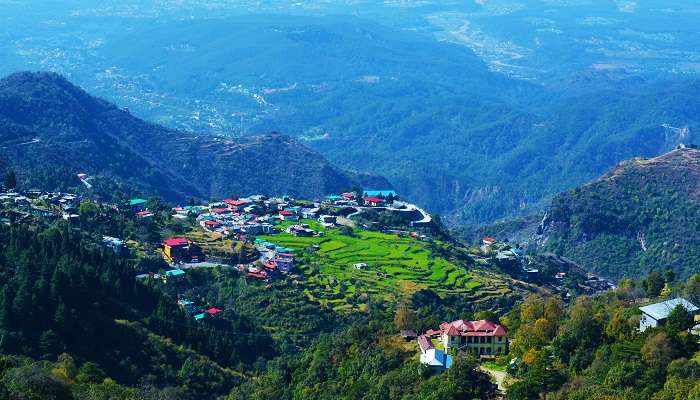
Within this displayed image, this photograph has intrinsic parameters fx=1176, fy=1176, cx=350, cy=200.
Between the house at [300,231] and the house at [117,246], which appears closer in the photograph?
the house at [117,246]

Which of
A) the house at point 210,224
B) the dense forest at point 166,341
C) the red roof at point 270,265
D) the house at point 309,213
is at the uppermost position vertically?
the dense forest at point 166,341

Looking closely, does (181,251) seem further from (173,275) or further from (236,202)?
(236,202)

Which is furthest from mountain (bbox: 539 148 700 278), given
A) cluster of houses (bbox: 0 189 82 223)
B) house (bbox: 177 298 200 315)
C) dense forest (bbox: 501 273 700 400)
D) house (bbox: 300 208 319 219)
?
dense forest (bbox: 501 273 700 400)

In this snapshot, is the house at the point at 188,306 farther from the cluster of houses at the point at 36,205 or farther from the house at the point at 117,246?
the cluster of houses at the point at 36,205

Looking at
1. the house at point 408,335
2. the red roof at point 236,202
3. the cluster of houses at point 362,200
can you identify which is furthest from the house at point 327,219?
the house at point 408,335

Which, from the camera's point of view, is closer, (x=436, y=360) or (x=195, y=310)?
(x=436, y=360)

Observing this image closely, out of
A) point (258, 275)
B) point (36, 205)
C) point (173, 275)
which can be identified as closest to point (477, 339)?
point (173, 275)

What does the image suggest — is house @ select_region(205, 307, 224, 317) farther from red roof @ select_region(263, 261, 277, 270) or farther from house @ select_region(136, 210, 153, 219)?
house @ select_region(136, 210, 153, 219)
